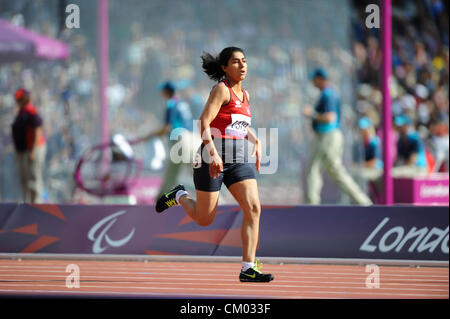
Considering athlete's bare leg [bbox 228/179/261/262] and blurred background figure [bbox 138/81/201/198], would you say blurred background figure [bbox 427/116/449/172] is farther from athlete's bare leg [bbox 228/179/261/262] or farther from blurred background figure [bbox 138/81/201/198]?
athlete's bare leg [bbox 228/179/261/262]

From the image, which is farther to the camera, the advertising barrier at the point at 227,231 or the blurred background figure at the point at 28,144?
the blurred background figure at the point at 28,144

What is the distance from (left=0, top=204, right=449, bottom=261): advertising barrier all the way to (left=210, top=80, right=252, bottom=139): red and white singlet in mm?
2486

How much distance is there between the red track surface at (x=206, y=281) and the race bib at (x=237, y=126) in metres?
1.30

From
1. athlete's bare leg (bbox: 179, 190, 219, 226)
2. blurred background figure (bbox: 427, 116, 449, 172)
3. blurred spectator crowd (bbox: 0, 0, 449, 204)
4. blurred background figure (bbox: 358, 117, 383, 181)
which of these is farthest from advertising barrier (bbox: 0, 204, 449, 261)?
blurred spectator crowd (bbox: 0, 0, 449, 204)

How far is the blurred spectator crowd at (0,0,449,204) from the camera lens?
19172 millimetres

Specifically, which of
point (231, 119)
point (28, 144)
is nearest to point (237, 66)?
point (231, 119)

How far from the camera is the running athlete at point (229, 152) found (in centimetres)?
676

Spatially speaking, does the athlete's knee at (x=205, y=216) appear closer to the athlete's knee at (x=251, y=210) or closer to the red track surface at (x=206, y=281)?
the athlete's knee at (x=251, y=210)

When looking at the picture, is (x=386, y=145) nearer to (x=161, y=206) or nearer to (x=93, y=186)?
(x=161, y=206)

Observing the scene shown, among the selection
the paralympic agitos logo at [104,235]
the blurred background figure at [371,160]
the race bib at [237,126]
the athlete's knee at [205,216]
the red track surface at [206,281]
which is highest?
the race bib at [237,126]

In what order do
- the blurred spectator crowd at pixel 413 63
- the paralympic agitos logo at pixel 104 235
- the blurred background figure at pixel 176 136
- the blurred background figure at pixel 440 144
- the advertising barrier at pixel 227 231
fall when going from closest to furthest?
the advertising barrier at pixel 227 231 → the paralympic agitos logo at pixel 104 235 → the blurred background figure at pixel 176 136 → the blurred background figure at pixel 440 144 → the blurred spectator crowd at pixel 413 63

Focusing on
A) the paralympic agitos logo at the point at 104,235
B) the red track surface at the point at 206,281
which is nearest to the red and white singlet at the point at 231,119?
the red track surface at the point at 206,281
